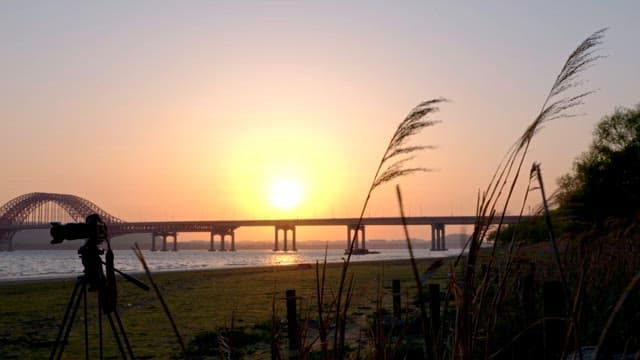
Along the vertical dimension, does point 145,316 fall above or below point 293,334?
below

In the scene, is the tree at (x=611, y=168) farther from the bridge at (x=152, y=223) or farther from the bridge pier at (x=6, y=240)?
the bridge pier at (x=6, y=240)

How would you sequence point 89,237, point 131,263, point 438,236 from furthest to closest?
point 438,236 → point 131,263 → point 89,237

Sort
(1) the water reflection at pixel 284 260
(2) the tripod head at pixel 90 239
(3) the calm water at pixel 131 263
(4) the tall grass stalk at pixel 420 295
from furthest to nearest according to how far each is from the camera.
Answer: (1) the water reflection at pixel 284 260
(3) the calm water at pixel 131 263
(2) the tripod head at pixel 90 239
(4) the tall grass stalk at pixel 420 295

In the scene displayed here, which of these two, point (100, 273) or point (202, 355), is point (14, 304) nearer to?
point (202, 355)

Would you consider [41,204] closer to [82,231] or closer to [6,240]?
→ [6,240]

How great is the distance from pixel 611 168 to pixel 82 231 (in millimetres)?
26933

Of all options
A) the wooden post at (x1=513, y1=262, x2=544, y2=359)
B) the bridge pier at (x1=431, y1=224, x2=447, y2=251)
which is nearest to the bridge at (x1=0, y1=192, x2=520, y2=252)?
the bridge pier at (x1=431, y1=224, x2=447, y2=251)

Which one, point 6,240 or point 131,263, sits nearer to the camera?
A: point 131,263

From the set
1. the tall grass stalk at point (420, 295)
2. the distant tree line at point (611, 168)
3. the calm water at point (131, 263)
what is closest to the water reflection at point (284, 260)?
the calm water at point (131, 263)

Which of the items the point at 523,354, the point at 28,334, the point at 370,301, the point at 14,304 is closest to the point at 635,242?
the point at 523,354

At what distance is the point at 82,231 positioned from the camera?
8.34 feet

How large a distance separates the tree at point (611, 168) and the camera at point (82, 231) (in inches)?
780

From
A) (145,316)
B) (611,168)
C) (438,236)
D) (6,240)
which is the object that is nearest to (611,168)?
(611,168)

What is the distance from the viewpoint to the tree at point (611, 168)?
23.9 metres
